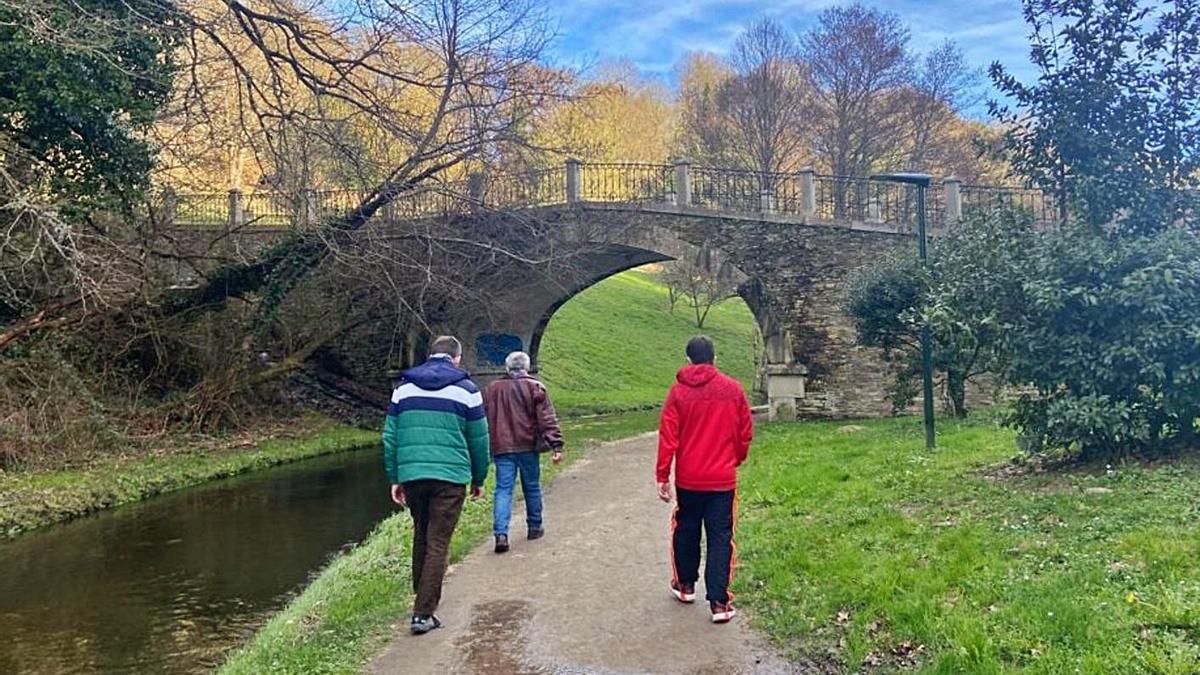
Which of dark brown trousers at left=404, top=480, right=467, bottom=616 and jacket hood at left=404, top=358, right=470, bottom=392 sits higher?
jacket hood at left=404, top=358, right=470, bottom=392

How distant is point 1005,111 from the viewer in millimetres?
8320

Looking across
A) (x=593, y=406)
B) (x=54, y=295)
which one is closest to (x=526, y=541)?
(x=54, y=295)

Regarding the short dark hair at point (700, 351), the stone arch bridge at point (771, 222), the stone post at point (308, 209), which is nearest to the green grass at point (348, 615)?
the short dark hair at point (700, 351)

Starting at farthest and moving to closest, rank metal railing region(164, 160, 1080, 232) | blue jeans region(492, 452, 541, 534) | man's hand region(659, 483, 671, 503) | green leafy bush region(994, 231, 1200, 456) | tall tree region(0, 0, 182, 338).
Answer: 1. metal railing region(164, 160, 1080, 232)
2. tall tree region(0, 0, 182, 338)
3. blue jeans region(492, 452, 541, 534)
4. green leafy bush region(994, 231, 1200, 456)
5. man's hand region(659, 483, 671, 503)

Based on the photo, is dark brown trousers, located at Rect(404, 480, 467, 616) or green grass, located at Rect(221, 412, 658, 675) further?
dark brown trousers, located at Rect(404, 480, 467, 616)

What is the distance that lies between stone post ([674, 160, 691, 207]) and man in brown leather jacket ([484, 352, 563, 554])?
42.5 ft

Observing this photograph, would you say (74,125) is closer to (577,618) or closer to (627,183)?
(577,618)

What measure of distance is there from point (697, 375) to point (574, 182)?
1626 centimetres

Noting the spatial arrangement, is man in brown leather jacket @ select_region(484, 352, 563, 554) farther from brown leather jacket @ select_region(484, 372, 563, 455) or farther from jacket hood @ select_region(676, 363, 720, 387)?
jacket hood @ select_region(676, 363, 720, 387)

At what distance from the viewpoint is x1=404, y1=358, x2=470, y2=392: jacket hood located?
17.4 feet

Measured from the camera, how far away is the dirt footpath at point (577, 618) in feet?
15.1

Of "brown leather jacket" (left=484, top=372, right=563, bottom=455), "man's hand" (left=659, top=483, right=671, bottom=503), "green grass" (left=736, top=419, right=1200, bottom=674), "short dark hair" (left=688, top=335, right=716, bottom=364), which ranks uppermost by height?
"short dark hair" (left=688, top=335, right=716, bottom=364)

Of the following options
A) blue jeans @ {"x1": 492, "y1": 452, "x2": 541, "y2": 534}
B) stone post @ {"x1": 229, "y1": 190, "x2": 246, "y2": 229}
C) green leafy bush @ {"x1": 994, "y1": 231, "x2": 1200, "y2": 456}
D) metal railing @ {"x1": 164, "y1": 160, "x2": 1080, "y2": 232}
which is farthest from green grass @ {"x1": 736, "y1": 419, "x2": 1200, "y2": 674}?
stone post @ {"x1": 229, "y1": 190, "x2": 246, "y2": 229}

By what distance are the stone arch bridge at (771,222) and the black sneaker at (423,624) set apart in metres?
12.3
